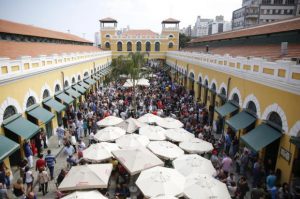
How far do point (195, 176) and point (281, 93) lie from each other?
480 cm

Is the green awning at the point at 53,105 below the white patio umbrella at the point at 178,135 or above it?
above

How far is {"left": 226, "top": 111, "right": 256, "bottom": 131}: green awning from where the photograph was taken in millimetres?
10755

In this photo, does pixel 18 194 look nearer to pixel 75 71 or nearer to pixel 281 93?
pixel 281 93

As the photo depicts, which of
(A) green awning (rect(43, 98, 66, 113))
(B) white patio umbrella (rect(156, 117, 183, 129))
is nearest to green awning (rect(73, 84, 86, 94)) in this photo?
(A) green awning (rect(43, 98, 66, 113))

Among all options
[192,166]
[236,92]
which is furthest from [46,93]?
[236,92]

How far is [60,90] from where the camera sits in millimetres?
16141

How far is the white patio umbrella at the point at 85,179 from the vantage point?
293 inches

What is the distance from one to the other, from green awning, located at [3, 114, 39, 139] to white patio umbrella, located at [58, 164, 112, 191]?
3.73 m

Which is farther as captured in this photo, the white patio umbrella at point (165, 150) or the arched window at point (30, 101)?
the arched window at point (30, 101)

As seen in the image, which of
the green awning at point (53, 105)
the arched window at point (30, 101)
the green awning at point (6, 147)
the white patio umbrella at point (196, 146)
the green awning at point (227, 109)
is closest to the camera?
the green awning at point (6, 147)

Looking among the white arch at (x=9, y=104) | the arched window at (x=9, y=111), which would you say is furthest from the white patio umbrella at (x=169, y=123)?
the arched window at (x=9, y=111)

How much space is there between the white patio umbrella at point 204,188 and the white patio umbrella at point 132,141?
3.59 m

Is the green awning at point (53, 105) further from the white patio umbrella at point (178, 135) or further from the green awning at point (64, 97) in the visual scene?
the white patio umbrella at point (178, 135)

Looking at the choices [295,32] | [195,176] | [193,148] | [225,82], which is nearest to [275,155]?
[193,148]
